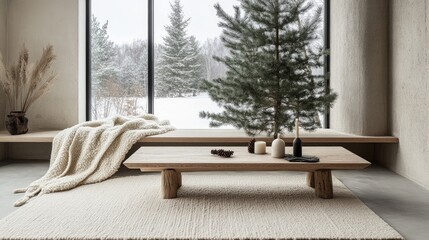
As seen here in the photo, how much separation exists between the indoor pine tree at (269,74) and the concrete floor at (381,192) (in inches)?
28.7

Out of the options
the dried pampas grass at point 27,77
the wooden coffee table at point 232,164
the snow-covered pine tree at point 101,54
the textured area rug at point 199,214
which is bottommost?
the textured area rug at point 199,214

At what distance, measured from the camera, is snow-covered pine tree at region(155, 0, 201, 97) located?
541cm

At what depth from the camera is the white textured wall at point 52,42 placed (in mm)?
5043

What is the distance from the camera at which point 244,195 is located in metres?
3.21

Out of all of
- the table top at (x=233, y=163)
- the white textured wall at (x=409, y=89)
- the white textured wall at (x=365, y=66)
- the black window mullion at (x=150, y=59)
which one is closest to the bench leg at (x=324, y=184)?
the table top at (x=233, y=163)

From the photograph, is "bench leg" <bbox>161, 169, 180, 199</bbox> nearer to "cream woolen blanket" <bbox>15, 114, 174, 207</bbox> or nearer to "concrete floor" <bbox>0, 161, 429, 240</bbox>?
"cream woolen blanket" <bbox>15, 114, 174, 207</bbox>

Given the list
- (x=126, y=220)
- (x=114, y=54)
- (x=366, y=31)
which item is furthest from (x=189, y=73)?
(x=126, y=220)

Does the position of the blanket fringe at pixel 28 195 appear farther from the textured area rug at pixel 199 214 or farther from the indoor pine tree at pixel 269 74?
the indoor pine tree at pixel 269 74

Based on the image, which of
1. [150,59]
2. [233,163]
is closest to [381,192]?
[233,163]

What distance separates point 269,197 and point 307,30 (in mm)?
1698

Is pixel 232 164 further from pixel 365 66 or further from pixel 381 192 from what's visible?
pixel 365 66

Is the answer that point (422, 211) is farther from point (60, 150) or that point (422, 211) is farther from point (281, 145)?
point (60, 150)

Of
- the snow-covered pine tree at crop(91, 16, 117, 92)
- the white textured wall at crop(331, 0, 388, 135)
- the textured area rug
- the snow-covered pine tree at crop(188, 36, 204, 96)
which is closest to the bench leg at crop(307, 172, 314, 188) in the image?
the textured area rug

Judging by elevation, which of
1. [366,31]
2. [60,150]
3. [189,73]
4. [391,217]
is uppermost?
[366,31]
